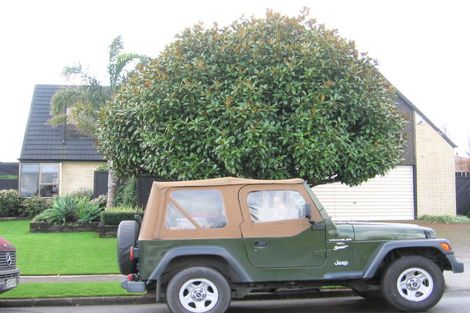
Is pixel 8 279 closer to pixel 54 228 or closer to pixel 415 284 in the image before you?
pixel 415 284

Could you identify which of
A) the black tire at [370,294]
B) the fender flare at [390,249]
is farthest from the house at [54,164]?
the fender flare at [390,249]

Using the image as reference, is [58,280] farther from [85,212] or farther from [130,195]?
[130,195]

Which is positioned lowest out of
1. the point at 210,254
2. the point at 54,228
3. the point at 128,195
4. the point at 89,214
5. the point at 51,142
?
the point at 54,228

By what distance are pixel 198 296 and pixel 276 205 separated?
1562mm

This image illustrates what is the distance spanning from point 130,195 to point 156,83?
10031mm

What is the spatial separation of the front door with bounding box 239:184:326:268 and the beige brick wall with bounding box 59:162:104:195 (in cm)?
1908

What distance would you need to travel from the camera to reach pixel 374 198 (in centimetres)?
2297

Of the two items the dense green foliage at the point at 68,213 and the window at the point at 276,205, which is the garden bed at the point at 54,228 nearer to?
the dense green foliage at the point at 68,213

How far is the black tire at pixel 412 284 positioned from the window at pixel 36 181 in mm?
20534

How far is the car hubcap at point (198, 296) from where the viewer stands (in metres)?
7.04

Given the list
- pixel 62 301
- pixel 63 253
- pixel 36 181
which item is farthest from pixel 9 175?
pixel 62 301

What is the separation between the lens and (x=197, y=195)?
24.1 ft

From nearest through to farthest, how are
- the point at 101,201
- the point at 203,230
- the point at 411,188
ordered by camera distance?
1. the point at 203,230
2. the point at 101,201
3. the point at 411,188

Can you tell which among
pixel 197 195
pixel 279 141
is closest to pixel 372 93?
pixel 279 141
